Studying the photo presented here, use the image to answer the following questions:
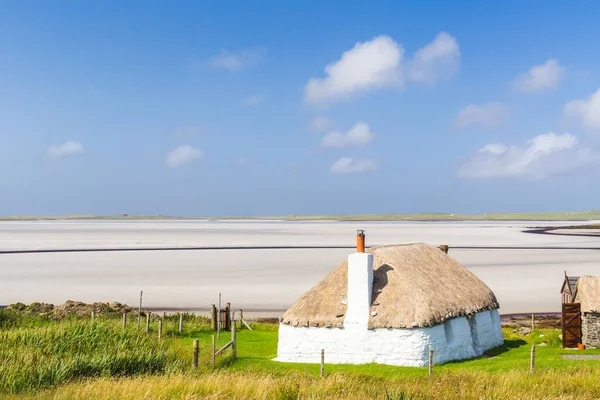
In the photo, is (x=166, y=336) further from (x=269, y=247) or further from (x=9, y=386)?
(x=269, y=247)

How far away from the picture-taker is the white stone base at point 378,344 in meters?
25.9

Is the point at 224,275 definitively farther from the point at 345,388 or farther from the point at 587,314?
the point at 345,388

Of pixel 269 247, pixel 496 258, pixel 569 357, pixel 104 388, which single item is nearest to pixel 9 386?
pixel 104 388

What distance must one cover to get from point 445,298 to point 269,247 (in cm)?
6929

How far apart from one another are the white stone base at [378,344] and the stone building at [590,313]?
214 inches

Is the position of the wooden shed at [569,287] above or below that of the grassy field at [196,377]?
above

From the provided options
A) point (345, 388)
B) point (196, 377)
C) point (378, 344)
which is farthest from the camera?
point (378, 344)

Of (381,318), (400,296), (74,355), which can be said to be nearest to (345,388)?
(74,355)

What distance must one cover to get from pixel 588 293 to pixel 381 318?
10851 mm

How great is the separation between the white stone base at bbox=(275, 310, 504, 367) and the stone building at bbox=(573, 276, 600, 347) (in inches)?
214

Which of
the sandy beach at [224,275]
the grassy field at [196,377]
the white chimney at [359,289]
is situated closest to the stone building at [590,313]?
the grassy field at [196,377]

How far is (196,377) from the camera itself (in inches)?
750

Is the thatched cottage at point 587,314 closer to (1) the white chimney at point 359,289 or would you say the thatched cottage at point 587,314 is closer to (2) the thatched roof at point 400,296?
(2) the thatched roof at point 400,296

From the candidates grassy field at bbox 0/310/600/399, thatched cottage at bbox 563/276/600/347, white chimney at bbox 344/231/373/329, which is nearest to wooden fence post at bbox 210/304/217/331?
grassy field at bbox 0/310/600/399
